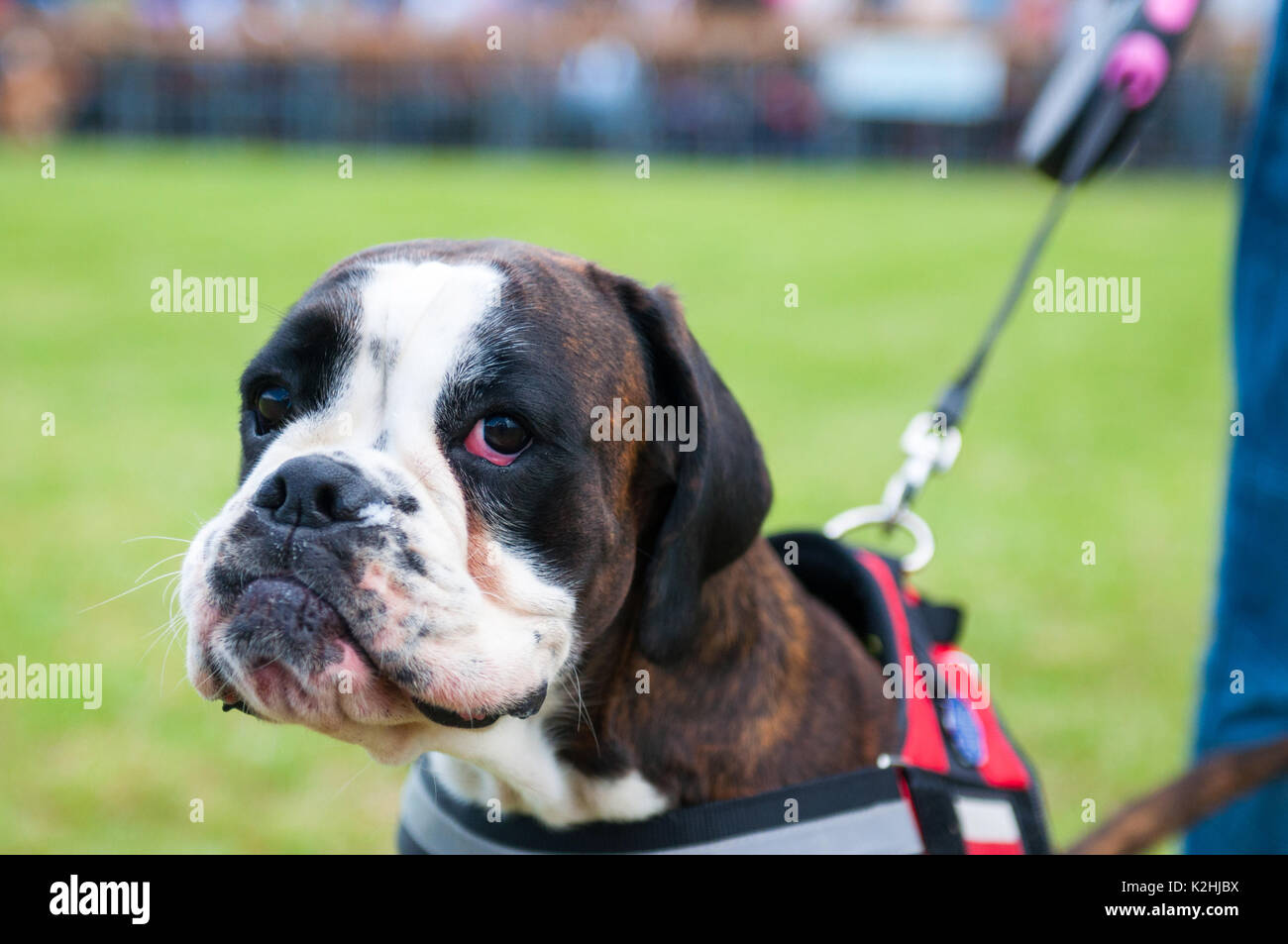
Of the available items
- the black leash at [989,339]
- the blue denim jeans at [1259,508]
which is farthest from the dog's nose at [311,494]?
the blue denim jeans at [1259,508]

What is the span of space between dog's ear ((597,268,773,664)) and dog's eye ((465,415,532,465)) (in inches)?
12.4

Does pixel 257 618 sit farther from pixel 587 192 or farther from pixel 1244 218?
pixel 587 192

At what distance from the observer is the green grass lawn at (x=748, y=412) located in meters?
4.04

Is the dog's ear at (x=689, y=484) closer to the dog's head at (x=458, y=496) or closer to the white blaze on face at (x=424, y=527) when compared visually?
the dog's head at (x=458, y=496)

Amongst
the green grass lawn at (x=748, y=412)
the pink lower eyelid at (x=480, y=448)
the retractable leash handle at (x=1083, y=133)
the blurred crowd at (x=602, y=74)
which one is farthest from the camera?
the blurred crowd at (x=602, y=74)

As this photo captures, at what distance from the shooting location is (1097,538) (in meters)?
6.34

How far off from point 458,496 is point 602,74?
78.0 ft

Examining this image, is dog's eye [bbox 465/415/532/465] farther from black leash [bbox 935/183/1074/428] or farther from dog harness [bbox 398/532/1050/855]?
black leash [bbox 935/183/1074/428]

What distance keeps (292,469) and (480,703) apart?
19.0 inches

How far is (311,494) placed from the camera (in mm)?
1981

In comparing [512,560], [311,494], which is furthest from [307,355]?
[512,560]

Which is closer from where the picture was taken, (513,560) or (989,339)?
(513,560)

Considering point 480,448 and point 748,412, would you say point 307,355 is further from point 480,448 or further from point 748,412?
point 748,412

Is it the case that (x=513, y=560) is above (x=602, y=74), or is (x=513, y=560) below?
below
